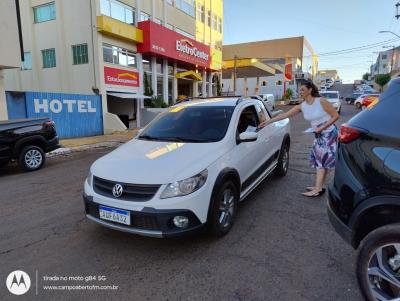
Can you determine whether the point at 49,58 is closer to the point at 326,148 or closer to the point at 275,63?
the point at 326,148

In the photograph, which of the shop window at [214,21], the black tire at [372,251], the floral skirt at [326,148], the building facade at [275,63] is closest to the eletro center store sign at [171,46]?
the shop window at [214,21]

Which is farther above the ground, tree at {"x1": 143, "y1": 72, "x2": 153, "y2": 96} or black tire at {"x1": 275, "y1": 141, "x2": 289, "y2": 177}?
tree at {"x1": 143, "y1": 72, "x2": 153, "y2": 96}

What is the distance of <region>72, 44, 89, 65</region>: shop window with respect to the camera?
1817 cm

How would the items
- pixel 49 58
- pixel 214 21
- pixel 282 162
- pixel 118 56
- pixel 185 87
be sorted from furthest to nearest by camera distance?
pixel 214 21 < pixel 185 87 < pixel 49 58 < pixel 118 56 < pixel 282 162

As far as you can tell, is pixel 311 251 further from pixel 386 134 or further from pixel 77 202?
pixel 77 202

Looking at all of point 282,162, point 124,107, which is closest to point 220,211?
point 282,162

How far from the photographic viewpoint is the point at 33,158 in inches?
315

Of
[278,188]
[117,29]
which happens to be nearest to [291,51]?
[117,29]

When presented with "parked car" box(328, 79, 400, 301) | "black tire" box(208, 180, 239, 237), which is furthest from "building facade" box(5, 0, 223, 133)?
"parked car" box(328, 79, 400, 301)

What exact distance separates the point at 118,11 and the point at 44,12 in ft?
16.3

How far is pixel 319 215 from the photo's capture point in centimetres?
440

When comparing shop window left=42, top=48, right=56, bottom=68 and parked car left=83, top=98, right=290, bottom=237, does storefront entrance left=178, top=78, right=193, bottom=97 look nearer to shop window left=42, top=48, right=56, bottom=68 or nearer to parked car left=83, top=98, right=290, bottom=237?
shop window left=42, top=48, right=56, bottom=68

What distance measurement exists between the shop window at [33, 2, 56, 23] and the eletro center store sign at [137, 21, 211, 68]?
17.9 feet

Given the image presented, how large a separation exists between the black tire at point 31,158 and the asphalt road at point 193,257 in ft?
9.75
